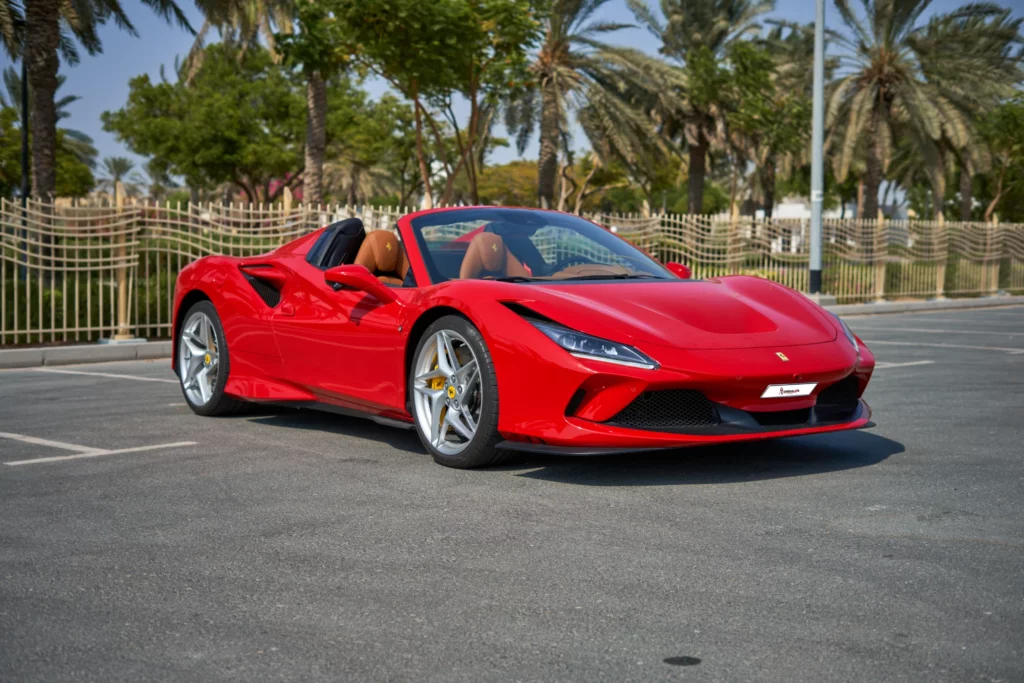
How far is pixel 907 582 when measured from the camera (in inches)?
142

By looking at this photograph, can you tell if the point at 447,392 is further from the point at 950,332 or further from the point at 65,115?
the point at 65,115

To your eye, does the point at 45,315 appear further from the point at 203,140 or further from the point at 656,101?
the point at 203,140

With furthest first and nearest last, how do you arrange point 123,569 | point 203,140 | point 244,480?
point 203,140 < point 244,480 < point 123,569

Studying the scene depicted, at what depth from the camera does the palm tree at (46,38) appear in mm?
18641

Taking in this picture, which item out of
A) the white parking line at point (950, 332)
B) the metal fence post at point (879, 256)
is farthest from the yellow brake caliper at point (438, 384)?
the metal fence post at point (879, 256)

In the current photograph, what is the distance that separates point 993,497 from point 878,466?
78 cm

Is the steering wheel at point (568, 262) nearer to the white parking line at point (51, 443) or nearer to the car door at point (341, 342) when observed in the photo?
the car door at point (341, 342)

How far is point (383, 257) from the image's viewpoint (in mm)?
6398

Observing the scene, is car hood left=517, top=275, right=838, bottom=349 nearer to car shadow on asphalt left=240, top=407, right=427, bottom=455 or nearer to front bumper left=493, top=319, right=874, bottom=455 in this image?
front bumper left=493, top=319, right=874, bottom=455

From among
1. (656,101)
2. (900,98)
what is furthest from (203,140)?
(900,98)

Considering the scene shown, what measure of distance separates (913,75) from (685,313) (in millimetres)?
31525

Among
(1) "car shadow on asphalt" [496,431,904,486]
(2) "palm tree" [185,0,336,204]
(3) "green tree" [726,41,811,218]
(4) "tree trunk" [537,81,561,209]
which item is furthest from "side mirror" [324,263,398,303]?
(3) "green tree" [726,41,811,218]

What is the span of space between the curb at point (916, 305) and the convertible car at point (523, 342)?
16098mm

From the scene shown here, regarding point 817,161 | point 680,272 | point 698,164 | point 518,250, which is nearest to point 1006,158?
point 698,164
